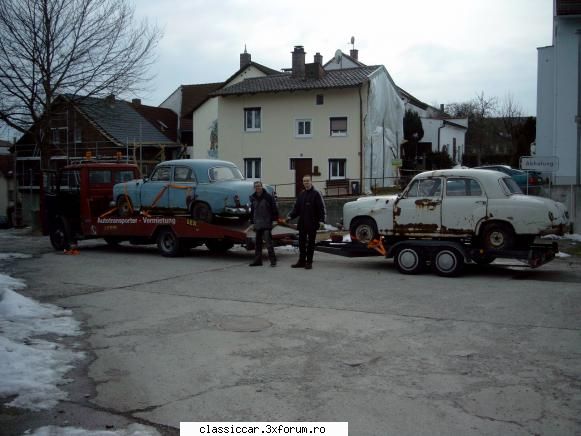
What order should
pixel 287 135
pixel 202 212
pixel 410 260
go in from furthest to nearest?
pixel 287 135
pixel 202 212
pixel 410 260

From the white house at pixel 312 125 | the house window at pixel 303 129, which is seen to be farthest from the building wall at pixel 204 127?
the house window at pixel 303 129

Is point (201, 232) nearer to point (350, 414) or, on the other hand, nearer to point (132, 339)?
point (132, 339)

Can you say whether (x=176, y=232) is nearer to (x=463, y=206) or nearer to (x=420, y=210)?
(x=420, y=210)

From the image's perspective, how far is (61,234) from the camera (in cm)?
1784

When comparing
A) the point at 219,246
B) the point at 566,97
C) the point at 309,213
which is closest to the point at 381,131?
the point at 566,97

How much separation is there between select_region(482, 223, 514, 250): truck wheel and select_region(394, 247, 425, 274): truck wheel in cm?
127

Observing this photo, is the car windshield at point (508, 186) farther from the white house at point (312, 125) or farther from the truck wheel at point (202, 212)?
the white house at point (312, 125)

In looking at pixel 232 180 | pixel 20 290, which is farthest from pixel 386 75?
pixel 20 290

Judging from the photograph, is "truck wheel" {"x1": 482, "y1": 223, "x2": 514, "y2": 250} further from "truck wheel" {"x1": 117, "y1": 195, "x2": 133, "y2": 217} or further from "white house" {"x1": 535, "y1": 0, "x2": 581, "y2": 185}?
"white house" {"x1": 535, "y1": 0, "x2": 581, "y2": 185}

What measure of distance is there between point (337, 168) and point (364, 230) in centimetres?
2556

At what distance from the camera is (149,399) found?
5.50 meters

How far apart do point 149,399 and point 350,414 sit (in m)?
1.75

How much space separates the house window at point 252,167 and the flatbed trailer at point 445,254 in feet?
94.4

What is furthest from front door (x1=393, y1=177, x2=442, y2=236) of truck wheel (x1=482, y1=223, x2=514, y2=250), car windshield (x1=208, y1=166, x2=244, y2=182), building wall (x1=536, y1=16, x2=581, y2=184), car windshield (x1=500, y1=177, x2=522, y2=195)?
building wall (x1=536, y1=16, x2=581, y2=184)
